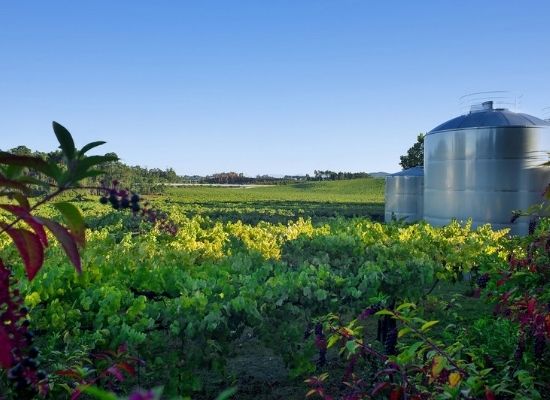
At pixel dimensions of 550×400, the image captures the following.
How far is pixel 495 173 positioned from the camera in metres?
19.0

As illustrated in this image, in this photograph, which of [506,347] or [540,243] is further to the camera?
[506,347]

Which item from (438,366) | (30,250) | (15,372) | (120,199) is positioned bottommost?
(438,366)

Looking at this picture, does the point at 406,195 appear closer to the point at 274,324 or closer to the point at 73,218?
the point at 274,324

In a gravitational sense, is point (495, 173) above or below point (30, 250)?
above

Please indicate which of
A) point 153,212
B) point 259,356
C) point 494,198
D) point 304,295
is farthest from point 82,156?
point 494,198

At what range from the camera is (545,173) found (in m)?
19.0

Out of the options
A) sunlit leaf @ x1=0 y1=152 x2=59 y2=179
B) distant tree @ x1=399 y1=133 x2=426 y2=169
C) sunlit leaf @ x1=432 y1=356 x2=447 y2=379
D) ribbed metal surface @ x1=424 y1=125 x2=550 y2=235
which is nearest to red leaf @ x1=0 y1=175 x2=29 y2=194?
sunlit leaf @ x1=0 y1=152 x2=59 y2=179

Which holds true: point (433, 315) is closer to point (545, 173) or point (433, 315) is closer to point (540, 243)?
point (540, 243)

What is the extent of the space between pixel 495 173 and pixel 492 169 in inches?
7.1

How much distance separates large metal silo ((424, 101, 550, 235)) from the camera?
18875 mm

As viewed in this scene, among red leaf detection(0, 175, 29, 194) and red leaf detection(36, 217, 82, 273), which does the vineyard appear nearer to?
red leaf detection(36, 217, 82, 273)

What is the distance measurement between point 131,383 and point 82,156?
538 cm

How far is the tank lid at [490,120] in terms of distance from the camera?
64.4 ft

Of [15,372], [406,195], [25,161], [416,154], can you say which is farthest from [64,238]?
[416,154]
